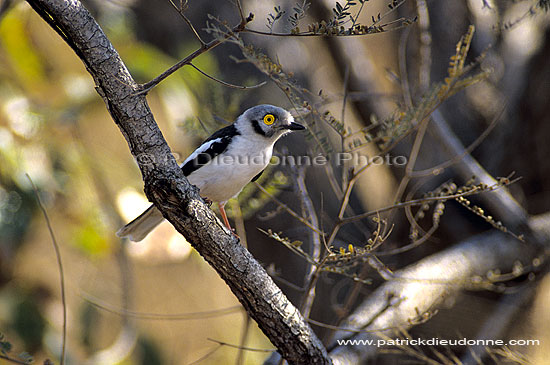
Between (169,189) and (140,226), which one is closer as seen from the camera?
(169,189)

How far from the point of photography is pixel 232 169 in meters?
2.96

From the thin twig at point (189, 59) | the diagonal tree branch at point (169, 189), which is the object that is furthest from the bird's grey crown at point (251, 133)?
the thin twig at point (189, 59)

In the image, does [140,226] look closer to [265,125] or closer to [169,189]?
[265,125]

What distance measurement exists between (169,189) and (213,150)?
3.58 feet

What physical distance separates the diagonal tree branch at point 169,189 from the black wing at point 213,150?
0.98 m

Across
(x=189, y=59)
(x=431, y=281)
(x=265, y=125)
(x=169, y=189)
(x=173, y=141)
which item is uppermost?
(x=173, y=141)

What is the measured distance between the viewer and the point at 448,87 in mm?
2412

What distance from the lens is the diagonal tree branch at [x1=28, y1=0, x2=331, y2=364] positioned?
6.13 feet

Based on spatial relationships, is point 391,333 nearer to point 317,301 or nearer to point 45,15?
point 317,301

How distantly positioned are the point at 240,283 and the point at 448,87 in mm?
1276

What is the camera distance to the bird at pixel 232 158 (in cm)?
298

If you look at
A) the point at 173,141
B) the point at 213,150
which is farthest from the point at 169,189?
the point at 173,141

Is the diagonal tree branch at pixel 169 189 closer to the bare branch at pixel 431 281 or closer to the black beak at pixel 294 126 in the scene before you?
the bare branch at pixel 431 281

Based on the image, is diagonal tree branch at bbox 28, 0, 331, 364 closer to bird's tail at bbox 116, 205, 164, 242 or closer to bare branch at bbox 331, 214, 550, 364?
bare branch at bbox 331, 214, 550, 364
